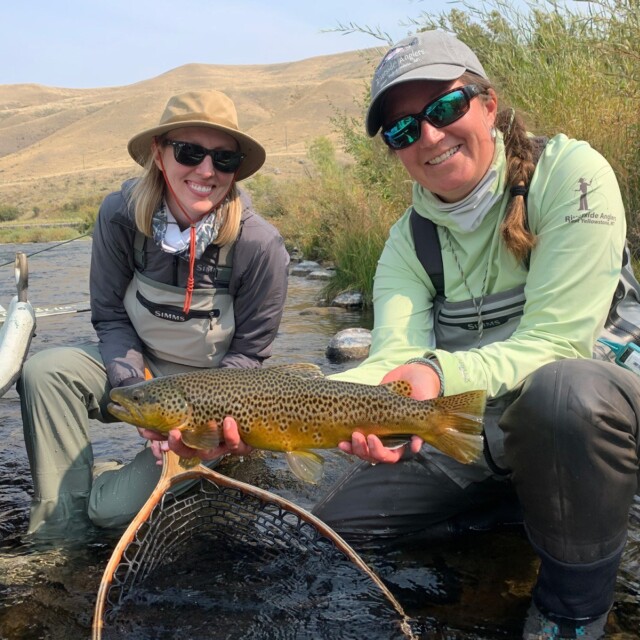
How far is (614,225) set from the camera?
275 cm

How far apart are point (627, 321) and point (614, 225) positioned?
1.33 ft

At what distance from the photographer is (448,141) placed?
2965 millimetres

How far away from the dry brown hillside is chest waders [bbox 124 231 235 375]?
52.2m

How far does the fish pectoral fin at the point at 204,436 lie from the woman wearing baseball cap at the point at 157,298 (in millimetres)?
565

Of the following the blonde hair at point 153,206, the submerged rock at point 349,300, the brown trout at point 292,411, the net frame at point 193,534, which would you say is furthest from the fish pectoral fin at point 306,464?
the submerged rock at point 349,300

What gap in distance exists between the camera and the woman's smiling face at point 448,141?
2.94 meters

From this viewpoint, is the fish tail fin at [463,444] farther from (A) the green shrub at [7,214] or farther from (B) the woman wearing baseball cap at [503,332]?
(A) the green shrub at [7,214]

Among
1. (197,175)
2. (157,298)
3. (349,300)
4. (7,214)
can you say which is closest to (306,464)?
(157,298)

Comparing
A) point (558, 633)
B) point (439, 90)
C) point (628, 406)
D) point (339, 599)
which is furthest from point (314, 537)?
point (439, 90)

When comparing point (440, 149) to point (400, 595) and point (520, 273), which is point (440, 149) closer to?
point (520, 273)

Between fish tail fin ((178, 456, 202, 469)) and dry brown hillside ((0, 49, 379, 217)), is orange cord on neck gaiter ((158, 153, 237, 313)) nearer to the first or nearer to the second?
fish tail fin ((178, 456, 202, 469))

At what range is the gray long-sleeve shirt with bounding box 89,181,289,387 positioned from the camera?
3.96 m

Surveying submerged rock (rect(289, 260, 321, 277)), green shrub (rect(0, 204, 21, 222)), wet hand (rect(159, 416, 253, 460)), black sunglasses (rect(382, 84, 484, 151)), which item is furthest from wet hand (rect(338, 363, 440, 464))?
green shrub (rect(0, 204, 21, 222))

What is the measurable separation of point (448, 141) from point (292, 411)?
124cm
